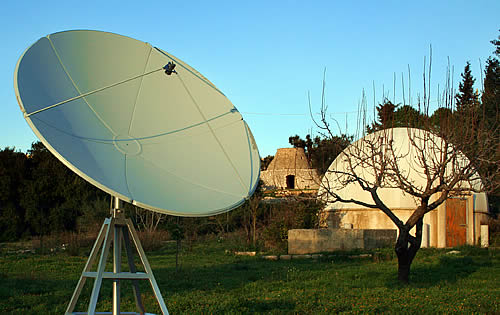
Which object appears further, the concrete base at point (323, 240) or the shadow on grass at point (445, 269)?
the concrete base at point (323, 240)

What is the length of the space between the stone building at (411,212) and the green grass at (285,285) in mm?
3867

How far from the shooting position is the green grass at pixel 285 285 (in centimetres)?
806

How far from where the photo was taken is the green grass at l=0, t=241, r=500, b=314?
26.5ft

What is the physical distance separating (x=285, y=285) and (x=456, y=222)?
12.6 m

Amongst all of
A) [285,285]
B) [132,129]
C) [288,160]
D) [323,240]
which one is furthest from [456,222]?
[288,160]

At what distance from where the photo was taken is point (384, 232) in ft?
62.4

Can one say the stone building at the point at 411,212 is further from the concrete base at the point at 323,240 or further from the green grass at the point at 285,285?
the green grass at the point at 285,285

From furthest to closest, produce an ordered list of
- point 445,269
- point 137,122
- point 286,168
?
1. point 286,168
2. point 445,269
3. point 137,122

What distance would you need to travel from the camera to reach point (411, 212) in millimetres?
21062

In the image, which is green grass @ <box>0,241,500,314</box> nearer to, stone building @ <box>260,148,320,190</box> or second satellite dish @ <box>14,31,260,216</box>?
second satellite dish @ <box>14,31,260,216</box>

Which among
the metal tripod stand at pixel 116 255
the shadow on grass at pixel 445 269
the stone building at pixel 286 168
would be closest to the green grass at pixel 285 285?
the shadow on grass at pixel 445 269

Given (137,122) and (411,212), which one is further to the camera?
(411,212)

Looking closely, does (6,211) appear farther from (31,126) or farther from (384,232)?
(31,126)

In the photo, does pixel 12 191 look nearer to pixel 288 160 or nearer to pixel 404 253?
pixel 288 160
